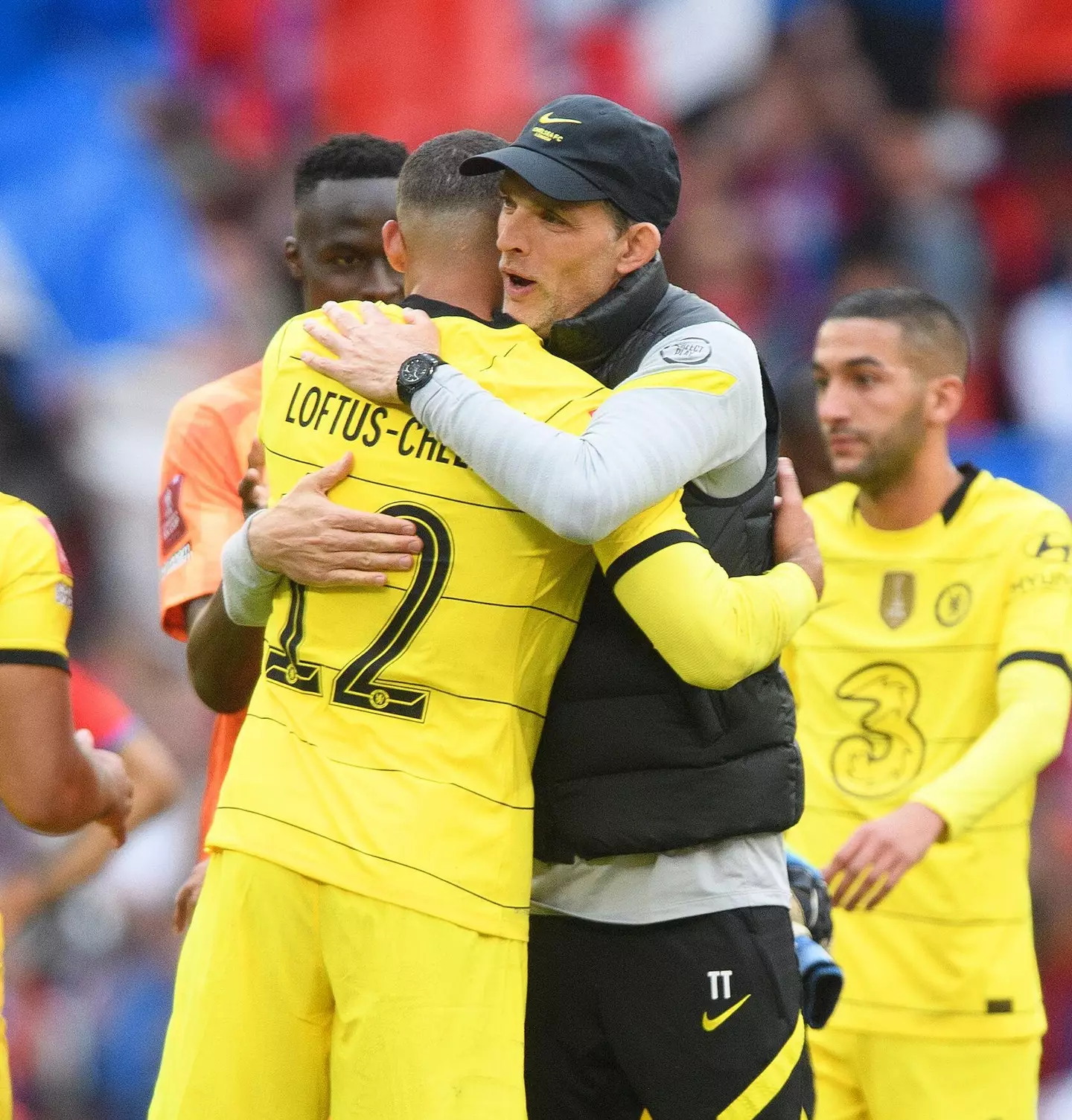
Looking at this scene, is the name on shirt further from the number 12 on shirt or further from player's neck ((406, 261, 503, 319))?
player's neck ((406, 261, 503, 319))

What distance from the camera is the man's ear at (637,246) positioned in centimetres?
331

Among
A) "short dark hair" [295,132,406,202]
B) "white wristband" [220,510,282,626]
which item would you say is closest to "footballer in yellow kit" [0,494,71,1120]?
"white wristband" [220,510,282,626]

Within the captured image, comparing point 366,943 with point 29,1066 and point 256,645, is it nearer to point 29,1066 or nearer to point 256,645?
point 256,645

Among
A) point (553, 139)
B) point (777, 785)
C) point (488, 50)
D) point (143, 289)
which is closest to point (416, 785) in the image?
Result: point (777, 785)

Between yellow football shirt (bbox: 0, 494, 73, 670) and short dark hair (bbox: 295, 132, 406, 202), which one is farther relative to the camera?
short dark hair (bbox: 295, 132, 406, 202)

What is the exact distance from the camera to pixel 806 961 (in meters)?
3.46

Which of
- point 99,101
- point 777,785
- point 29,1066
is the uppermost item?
point 99,101

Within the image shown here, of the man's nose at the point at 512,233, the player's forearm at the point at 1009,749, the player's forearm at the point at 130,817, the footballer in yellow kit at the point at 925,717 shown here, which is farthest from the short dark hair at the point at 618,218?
the player's forearm at the point at 130,817

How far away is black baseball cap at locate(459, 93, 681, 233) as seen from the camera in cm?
317

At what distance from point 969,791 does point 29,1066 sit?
4606mm

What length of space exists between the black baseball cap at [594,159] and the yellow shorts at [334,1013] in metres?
→ 1.25

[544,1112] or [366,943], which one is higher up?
[366,943]

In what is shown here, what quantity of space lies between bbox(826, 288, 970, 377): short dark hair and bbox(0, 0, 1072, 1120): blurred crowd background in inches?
147

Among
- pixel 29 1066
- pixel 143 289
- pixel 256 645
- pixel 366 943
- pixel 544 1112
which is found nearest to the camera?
pixel 366 943
